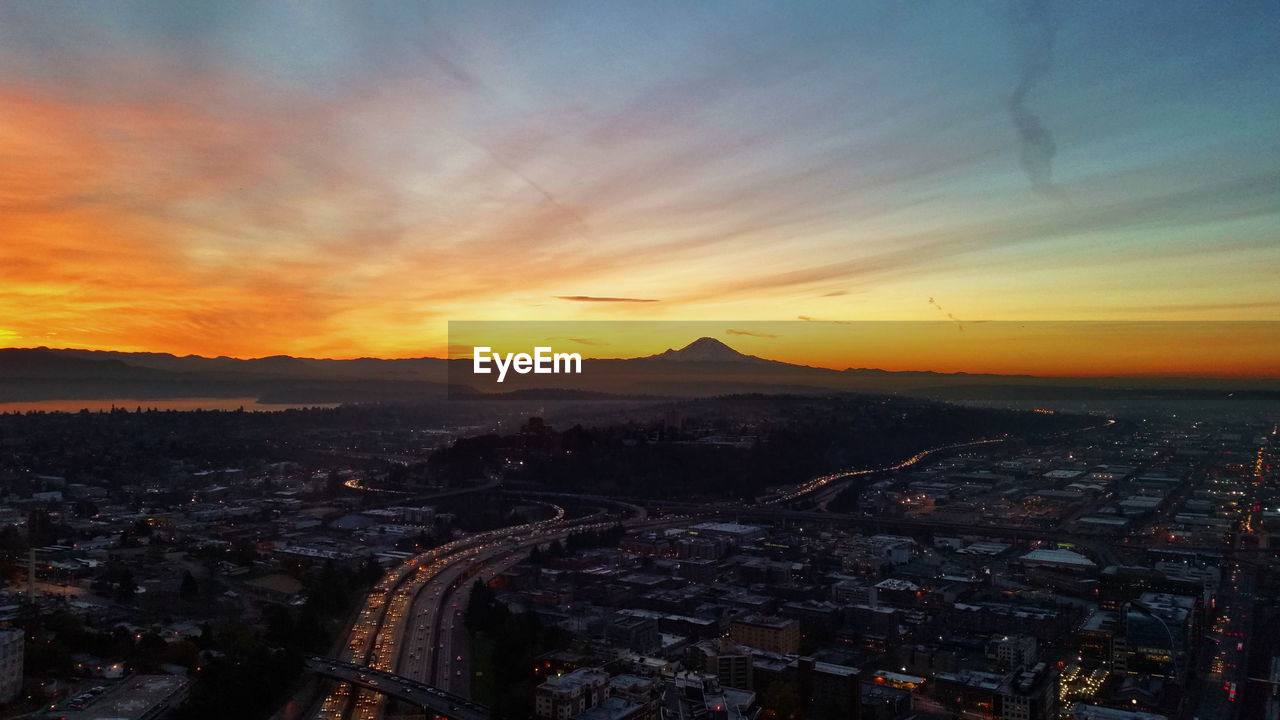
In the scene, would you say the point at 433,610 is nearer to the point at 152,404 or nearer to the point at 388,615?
the point at 388,615

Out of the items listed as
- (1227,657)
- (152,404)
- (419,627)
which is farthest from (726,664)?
(152,404)

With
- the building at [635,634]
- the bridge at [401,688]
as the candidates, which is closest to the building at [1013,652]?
the building at [635,634]

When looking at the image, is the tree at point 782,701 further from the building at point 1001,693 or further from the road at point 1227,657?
the road at point 1227,657

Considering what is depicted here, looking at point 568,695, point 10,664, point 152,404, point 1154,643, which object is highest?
point 152,404

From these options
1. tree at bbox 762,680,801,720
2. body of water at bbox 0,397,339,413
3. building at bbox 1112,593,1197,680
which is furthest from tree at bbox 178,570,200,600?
body of water at bbox 0,397,339,413

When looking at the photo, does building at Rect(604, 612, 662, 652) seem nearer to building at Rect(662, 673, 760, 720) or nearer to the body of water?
building at Rect(662, 673, 760, 720)

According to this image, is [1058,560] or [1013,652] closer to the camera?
[1013,652]

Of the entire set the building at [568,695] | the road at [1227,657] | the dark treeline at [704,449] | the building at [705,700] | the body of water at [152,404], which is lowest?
the road at [1227,657]
